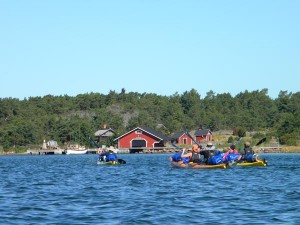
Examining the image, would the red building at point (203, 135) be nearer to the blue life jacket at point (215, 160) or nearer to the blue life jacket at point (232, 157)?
the blue life jacket at point (232, 157)

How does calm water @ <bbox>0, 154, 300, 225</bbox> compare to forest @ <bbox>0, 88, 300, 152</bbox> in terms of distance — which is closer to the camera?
calm water @ <bbox>0, 154, 300, 225</bbox>

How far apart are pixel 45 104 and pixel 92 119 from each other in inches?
592

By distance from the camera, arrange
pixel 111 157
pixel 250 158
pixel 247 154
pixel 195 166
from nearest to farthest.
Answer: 1. pixel 195 166
2. pixel 250 158
3. pixel 247 154
4. pixel 111 157

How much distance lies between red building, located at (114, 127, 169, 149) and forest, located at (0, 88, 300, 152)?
31.6 feet

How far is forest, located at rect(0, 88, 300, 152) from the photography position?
14450 centimetres

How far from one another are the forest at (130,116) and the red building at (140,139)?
31.6 feet

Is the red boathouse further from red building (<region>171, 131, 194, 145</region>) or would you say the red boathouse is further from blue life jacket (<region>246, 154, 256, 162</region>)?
blue life jacket (<region>246, 154, 256, 162</region>)

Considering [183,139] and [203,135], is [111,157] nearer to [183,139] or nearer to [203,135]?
[183,139]

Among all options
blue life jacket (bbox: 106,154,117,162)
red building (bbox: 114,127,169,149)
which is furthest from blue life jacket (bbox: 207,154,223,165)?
red building (bbox: 114,127,169,149)

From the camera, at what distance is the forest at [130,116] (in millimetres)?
144500

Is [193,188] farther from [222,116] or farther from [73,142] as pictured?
[222,116]

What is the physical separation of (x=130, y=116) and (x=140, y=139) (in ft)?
118

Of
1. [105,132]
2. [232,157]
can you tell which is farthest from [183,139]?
[232,157]

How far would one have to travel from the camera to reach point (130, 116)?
170125 millimetres
